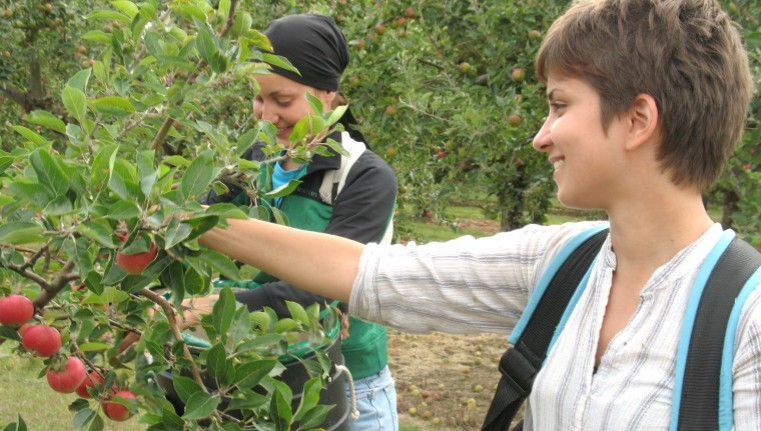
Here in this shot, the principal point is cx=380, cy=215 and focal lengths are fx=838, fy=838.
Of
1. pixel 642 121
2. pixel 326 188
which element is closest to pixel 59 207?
pixel 642 121

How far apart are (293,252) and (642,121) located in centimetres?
60

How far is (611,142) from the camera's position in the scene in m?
1.23

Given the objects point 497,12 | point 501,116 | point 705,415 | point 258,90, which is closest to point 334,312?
point 258,90

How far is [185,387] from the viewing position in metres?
1.19

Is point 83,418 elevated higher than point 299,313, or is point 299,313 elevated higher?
point 299,313

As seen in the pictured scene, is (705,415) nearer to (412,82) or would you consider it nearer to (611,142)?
(611,142)

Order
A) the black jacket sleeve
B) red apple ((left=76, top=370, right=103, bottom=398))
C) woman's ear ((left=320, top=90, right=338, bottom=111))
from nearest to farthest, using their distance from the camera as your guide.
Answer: red apple ((left=76, top=370, right=103, bottom=398))
the black jacket sleeve
woman's ear ((left=320, top=90, right=338, bottom=111))

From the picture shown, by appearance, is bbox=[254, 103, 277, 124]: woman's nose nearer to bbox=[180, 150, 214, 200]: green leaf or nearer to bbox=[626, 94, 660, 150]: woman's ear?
bbox=[180, 150, 214, 200]: green leaf

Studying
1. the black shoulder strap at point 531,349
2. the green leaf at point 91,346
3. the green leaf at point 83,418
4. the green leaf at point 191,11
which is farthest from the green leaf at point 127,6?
the black shoulder strap at point 531,349

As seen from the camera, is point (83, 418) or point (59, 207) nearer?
point (59, 207)

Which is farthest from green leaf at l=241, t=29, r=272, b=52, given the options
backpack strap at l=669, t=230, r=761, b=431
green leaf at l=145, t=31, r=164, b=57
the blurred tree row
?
the blurred tree row

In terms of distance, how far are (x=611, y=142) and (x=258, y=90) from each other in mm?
817

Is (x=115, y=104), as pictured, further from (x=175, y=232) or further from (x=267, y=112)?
(x=267, y=112)

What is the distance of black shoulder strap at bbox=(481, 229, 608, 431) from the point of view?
4.21 feet
